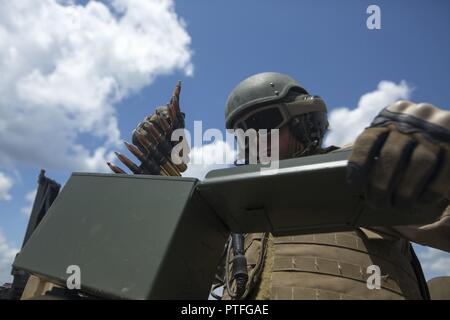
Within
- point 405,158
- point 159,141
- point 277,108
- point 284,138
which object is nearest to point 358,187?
point 405,158

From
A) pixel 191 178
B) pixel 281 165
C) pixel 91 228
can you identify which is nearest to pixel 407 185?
pixel 281 165

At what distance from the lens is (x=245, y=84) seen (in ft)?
13.3

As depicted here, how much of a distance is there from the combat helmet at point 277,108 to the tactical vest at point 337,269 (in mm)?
1166

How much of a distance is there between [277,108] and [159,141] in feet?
7.65

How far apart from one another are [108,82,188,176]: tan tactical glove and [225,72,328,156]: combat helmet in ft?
5.14

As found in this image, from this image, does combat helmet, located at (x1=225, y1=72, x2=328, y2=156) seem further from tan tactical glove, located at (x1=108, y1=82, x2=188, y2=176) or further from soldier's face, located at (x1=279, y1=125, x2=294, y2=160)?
tan tactical glove, located at (x1=108, y1=82, x2=188, y2=176)

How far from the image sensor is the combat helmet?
Result: 140 inches

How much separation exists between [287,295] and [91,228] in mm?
1603

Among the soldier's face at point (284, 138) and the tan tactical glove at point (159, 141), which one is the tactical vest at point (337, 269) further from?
the tan tactical glove at point (159, 141)

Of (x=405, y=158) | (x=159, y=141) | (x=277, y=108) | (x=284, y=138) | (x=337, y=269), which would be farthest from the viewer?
(x=159, y=141)

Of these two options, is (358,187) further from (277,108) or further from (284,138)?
(277,108)

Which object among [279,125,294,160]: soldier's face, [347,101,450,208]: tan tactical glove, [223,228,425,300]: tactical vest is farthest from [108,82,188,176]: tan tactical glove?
[347,101,450,208]: tan tactical glove

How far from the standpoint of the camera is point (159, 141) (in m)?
5.27
